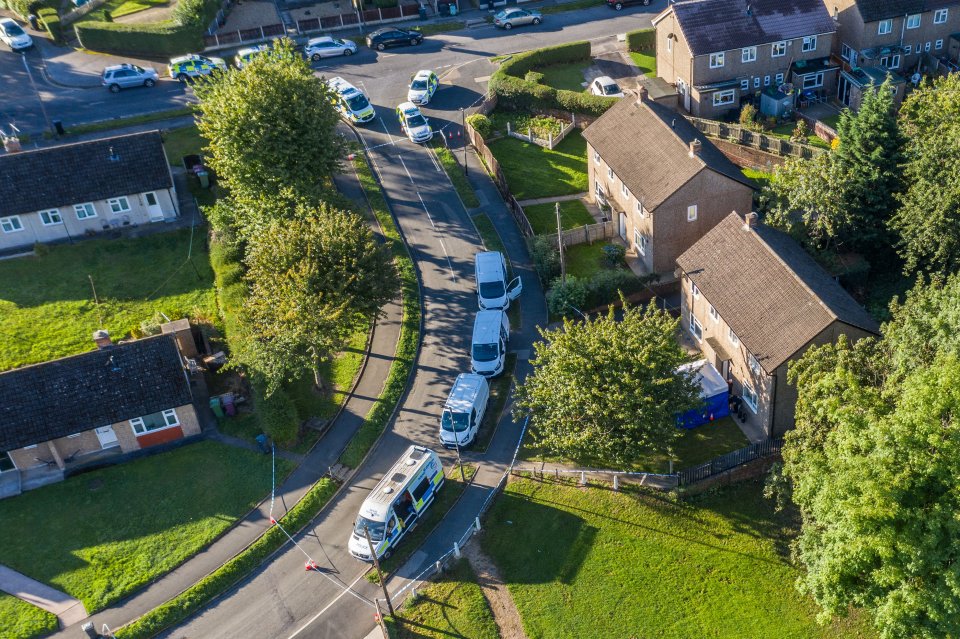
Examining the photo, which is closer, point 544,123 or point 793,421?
point 793,421

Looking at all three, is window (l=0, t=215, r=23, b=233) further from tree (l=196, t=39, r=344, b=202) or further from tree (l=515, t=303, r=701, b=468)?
tree (l=515, t=303, r=701, b=468)

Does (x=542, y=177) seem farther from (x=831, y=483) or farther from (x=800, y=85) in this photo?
(x=831, y=483)

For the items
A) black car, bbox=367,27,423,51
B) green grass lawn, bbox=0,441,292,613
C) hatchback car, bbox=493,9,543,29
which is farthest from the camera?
hatchback car, bbox=493,9,543,29

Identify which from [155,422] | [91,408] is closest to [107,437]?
[91,408]

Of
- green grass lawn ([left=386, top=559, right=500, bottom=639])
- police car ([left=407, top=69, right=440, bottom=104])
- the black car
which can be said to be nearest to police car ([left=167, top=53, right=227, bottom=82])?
the black car

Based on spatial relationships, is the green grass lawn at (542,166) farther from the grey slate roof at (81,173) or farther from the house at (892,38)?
the grey slate roof at (81,173)

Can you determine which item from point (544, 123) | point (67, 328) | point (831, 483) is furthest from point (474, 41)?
point (831, 483)

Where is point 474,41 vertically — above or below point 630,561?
above
